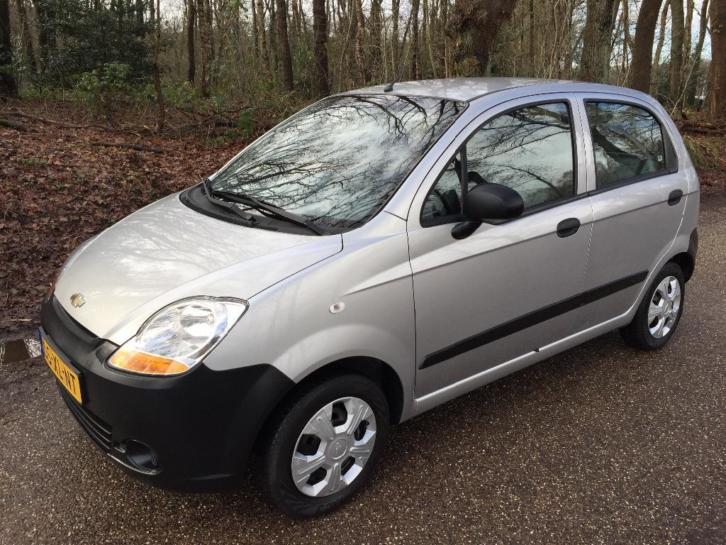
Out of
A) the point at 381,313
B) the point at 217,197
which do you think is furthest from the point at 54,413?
the point at 381,313

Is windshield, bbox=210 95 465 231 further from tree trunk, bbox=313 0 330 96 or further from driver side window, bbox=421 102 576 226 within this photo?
tree trunk, bbox=313 0 330 96

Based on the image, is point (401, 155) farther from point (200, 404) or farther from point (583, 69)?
point (583, 69)

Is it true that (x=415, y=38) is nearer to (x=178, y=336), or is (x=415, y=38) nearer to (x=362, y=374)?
(x=362, y=374)

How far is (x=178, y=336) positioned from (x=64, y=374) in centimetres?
57

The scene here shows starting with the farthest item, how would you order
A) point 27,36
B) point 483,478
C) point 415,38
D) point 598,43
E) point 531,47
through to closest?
point 531,47 → point 27,36 → point 415,38 → point 598,43 → point 483,478

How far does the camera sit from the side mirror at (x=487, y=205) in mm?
2518

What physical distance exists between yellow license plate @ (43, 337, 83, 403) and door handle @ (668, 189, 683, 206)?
3.28 meters

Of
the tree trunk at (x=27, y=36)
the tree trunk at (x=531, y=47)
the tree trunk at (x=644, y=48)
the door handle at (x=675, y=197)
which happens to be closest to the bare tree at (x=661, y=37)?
the tree trunk at (x=531, y=47)

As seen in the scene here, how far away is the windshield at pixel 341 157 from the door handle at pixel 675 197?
1559 millimetres

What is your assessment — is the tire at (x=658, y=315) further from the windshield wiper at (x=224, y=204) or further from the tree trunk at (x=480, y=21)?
the tree trunk at (x=480, y=21)

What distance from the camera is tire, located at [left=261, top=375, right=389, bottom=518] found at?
2223mm

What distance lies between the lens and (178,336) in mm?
2078

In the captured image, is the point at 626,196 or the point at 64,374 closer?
the point at 64,374

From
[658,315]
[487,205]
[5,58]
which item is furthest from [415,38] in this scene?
[487,205]
